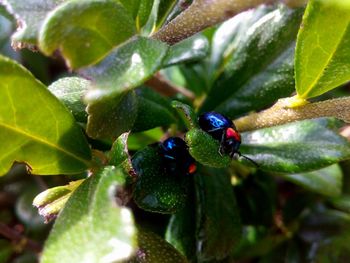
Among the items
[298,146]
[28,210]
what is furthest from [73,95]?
[28,210]

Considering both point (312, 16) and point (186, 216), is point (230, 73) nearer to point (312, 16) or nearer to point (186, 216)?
point (186, 216)

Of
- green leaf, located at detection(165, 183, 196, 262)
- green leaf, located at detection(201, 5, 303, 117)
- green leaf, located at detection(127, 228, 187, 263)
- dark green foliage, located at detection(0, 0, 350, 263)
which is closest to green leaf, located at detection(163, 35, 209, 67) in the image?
dark green foliage, located at detection(0, 0, 350, 263)

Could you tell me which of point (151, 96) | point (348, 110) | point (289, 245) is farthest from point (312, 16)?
point (289, 245)

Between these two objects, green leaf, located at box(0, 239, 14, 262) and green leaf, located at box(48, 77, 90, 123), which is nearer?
green leaf, located at box(48, 77, 90, 123)

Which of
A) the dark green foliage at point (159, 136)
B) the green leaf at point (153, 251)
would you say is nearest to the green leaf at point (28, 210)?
the dark green foliage at point (159, 136)

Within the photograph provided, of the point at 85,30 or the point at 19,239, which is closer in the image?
the point at 85,30

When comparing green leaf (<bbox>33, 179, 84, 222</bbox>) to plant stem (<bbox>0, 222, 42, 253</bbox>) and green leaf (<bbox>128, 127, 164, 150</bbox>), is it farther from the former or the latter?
plant stem (<bbox>0, 222, 42, 253</bbox>)

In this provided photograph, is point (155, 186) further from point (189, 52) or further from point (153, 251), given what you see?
point (189, 52)
